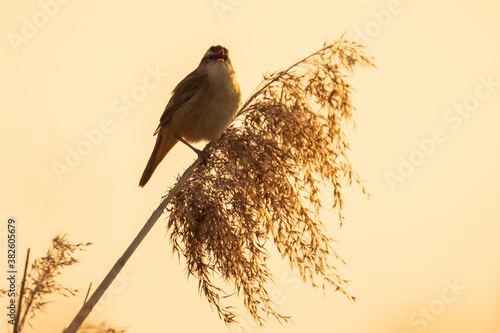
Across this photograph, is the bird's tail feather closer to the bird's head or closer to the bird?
the bird

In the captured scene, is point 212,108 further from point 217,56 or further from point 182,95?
point 217,56

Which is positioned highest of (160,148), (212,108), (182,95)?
(182,95)

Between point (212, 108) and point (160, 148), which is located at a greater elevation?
point (160, 148)

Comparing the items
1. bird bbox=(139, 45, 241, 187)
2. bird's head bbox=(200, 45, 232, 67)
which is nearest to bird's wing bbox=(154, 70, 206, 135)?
bird bbox=(139, 45, 241, 187)

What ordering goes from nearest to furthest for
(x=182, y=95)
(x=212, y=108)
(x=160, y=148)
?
(x=212, y=108) < (x=182, y=95) < (x=160, y=148)

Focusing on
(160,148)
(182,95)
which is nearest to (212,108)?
(182,95)

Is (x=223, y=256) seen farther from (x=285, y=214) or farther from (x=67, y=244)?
(x=67, y=244)

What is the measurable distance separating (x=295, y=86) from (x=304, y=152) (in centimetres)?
35

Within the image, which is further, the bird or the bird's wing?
the bird's wing

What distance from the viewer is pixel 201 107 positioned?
4547 mm

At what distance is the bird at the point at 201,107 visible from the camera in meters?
4.49

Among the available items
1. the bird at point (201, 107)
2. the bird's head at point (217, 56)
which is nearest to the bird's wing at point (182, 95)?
the bird at point (201, 107)

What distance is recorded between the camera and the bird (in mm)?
4492

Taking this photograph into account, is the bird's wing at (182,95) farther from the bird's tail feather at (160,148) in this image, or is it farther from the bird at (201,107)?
the bird's tail feather at (160,148)
